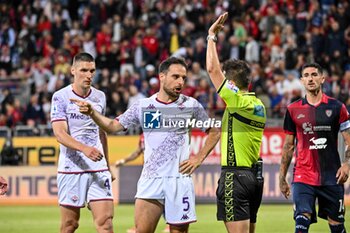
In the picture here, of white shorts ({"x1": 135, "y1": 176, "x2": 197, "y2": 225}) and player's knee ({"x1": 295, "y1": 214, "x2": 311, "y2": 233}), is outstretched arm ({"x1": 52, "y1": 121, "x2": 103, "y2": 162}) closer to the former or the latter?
white shorts ({"x1": 135, "y1": 176, "x2": 197, "y2": 225})

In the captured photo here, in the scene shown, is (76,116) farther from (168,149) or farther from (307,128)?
(307,128)

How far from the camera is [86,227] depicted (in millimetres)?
16359

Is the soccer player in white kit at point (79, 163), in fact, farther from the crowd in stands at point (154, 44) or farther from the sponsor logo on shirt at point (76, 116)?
the crowd in stands at point (154, 44)

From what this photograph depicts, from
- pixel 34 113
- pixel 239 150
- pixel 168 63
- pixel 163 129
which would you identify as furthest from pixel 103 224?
pixel 34 113

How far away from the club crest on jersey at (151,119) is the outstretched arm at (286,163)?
1.86 meters

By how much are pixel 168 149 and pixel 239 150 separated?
797 millimetres

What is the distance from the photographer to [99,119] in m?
9.42

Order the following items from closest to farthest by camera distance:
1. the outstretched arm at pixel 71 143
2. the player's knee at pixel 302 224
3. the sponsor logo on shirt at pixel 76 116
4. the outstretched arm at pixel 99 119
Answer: the outstretched arm at pixel 99 119 < the outstretched arm at pixel 71 143 < the player's knee at pixel 302 224 < the sponsor logo on shirt at pixel 76 116

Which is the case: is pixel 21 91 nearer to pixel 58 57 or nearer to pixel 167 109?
pixel 58 57

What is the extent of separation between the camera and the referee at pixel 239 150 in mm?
9445

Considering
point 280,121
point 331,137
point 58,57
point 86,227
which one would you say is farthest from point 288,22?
point 331,137

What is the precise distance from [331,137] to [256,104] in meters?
1.78

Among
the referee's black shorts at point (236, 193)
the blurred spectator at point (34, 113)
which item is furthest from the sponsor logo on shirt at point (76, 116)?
the blurred spectator at point (34, 113)

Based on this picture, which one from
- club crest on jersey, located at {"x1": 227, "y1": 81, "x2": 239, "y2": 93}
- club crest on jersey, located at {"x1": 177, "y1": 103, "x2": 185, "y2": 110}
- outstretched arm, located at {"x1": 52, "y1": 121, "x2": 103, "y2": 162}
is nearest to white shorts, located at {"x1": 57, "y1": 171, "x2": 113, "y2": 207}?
outstretched arm, located at {"x1": 52, "y1": 121, "x2": 103, "y2": 162}
